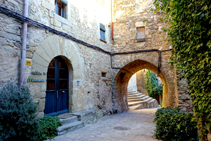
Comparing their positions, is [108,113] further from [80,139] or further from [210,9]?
[210,9]

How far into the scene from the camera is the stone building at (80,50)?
362cm

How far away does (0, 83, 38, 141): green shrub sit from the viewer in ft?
9.32

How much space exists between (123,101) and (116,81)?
177cm

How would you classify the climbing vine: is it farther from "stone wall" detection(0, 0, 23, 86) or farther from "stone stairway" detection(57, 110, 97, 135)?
"stone wall" detection(0, 0, 23, 86)

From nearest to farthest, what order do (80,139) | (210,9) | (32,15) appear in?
(210,9) < (80,139) < (32,15)

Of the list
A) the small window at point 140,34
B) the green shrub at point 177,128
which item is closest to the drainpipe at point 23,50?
the green shrub at point 177,128

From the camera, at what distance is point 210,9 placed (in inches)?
86.2

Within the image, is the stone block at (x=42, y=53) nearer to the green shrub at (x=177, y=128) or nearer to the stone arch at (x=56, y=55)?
the stone arch at (x=56, y=55)

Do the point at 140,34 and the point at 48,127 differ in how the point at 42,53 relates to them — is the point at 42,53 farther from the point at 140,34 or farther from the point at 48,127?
the point at 140,34

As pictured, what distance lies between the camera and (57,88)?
482 cm

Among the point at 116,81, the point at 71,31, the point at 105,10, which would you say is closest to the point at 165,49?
the point at 116,81

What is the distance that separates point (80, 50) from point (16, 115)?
326 centimetres

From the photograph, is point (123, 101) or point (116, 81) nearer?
point (116, 81)

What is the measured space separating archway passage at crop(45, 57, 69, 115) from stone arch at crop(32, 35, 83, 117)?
189 mm
